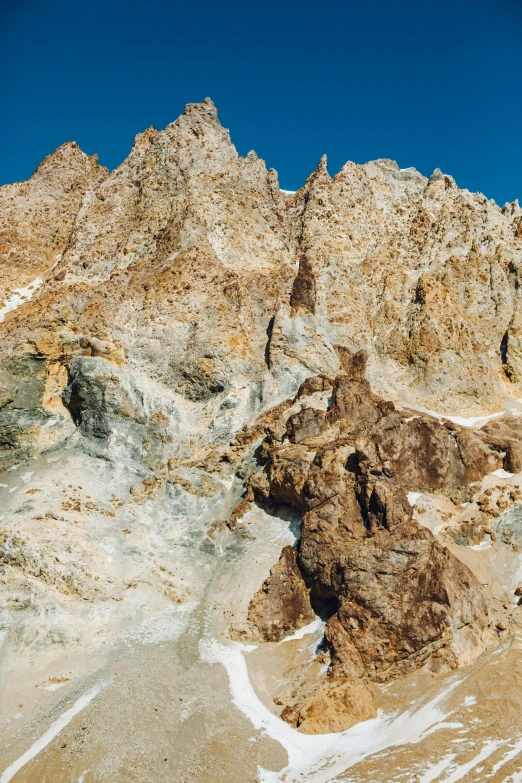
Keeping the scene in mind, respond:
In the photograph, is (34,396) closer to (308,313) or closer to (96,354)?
(96,354)

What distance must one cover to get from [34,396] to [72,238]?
21.5m

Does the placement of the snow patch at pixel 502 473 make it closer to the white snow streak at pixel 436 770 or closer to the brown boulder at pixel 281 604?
the brown boulder at pixel 281 604

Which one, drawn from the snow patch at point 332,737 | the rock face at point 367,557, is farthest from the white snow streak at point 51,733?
the rock face at point 367,557

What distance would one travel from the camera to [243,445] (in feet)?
120

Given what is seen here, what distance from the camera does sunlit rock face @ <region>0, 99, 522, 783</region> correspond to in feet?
75.7

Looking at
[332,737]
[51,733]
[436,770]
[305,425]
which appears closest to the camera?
[436,770]

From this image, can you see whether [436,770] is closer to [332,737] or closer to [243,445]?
[332,737]

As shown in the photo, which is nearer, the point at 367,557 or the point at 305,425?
the point at 367,557

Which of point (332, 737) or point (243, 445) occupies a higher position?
point (243, 445)

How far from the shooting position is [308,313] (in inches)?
1722

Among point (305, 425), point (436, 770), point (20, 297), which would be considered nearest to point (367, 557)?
point (436, 770)

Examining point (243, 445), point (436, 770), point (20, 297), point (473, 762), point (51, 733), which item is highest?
point (20, 297)

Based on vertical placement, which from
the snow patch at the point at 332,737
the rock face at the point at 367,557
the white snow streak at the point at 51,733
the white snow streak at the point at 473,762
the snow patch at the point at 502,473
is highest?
the snow patch at the point at 502,473

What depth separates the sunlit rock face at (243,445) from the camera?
23078 mm
